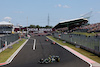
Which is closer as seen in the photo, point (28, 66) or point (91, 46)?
point (28, 66)

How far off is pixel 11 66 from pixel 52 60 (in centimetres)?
404

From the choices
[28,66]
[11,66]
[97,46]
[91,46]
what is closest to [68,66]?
[28,66]

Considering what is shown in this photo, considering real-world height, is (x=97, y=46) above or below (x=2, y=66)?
above

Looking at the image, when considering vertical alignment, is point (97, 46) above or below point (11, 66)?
above

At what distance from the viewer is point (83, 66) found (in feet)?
44.0

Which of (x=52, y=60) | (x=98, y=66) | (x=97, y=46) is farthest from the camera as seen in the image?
(x=97, y=46)

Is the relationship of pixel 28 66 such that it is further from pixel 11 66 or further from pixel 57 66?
pixel 57 66

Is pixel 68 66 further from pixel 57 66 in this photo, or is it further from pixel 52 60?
pixel 52 60

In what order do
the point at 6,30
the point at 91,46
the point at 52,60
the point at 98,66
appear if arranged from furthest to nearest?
the point at 6,30
the point at 91,46
the point at 52,60
the point at 98,66

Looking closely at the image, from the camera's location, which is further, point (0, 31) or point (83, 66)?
point (0, 31)

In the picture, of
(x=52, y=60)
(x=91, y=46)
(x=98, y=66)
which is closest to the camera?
(x=98, y=66)

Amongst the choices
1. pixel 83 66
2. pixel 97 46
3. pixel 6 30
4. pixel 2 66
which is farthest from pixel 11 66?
pixel 6 30

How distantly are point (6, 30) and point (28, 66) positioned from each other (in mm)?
48741

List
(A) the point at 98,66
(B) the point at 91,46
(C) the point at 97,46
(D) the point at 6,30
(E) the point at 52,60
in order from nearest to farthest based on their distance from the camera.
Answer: (A) the point at 98,66 → (E) the point at 52,60 → (C) the point at 97,46 → (B) the point at 91,46 → (D) the point at 6,30
